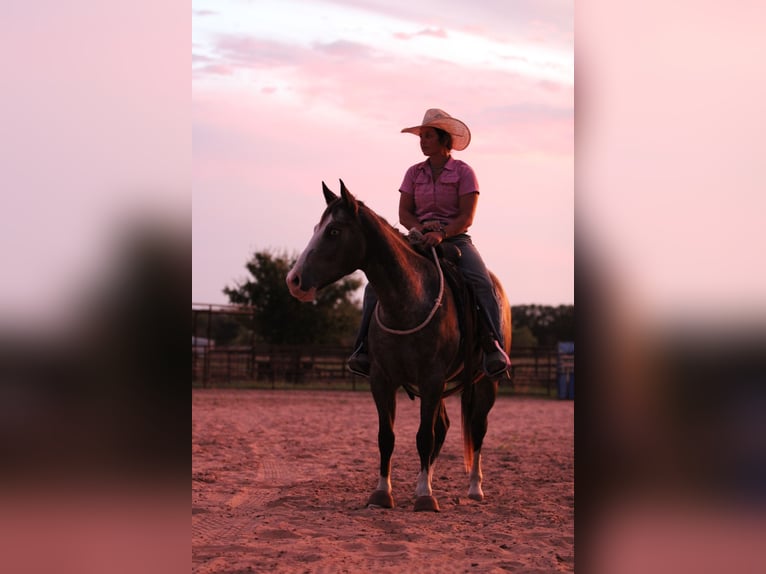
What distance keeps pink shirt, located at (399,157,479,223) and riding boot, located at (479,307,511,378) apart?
0.83 metres

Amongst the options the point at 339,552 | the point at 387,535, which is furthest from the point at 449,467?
the point at 339,552

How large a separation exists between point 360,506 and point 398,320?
138cm

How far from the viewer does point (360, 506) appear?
5910 mm

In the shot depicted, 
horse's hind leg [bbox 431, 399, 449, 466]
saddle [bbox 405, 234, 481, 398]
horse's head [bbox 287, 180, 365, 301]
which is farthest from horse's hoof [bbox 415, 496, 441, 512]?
horse's head [bbox 287, 180, 365, 301]

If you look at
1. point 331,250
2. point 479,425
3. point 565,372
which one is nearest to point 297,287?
point 331,250

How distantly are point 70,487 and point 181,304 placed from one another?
0.40m

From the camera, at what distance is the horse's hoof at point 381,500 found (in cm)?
581

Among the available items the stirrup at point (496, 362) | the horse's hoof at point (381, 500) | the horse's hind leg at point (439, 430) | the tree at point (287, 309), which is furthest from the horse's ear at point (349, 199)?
the tree at point (287, 309)

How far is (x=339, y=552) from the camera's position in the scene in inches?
170

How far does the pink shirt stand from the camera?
6219 mm

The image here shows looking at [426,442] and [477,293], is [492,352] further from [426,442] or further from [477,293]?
[426,442]

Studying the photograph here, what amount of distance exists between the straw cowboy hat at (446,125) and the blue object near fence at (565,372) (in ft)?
60.8

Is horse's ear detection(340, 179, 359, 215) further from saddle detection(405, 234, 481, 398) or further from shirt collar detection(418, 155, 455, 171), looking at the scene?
shirt collar detection(418, 155, 455, 171)

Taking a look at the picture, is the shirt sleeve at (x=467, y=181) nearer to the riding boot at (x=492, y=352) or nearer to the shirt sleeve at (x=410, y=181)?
the shirt sleeve at (x=410, y=181)
